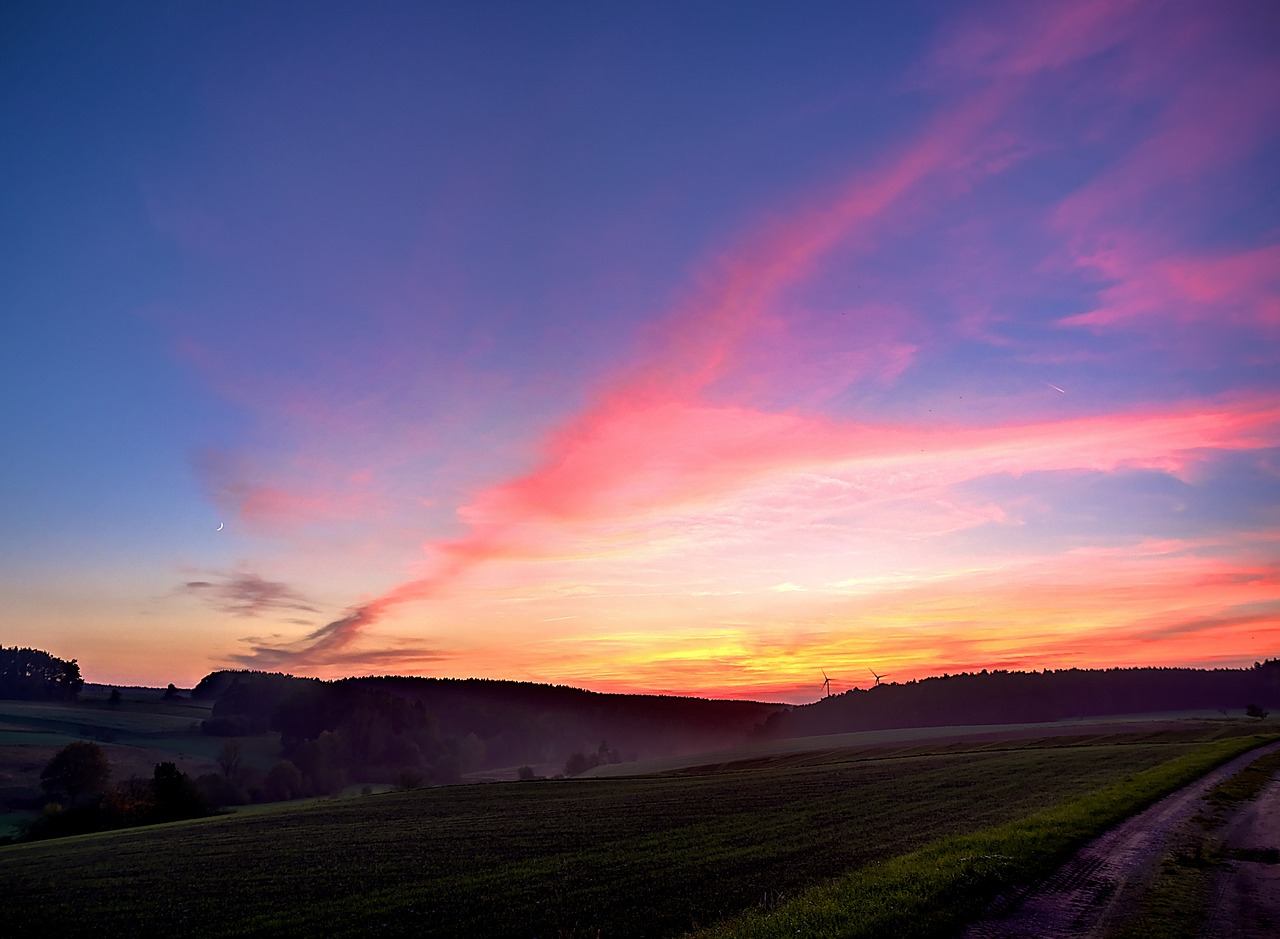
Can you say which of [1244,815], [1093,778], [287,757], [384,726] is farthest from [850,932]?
[384,726]

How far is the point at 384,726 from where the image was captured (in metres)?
171

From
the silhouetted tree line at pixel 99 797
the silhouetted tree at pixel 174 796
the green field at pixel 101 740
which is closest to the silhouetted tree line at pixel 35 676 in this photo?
the green field at pixel 101 740

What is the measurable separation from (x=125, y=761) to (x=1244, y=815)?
154 m

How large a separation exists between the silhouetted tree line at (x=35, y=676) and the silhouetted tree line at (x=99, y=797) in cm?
10149

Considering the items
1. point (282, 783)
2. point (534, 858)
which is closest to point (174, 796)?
point (282, 783)

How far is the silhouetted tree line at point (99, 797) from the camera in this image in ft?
288

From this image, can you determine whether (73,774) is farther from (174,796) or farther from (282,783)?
(282,783)

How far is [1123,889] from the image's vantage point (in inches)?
677

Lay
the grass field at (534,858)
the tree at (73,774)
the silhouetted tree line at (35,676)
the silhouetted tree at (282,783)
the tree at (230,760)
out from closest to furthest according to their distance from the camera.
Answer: the grass field at (534,858), the tree at (73,774), the silhouetted tree at (282,783), the tree at (230,760), the silhouetted tree line at (35,676)

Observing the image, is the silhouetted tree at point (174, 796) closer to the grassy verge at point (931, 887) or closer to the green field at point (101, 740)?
the green field at point (101, 740)

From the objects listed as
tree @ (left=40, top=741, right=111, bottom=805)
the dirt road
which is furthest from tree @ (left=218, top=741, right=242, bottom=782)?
the dirt road

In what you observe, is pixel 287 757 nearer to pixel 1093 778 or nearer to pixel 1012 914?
pixel 1093 778

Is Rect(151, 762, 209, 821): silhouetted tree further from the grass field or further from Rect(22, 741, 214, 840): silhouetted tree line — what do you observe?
the grass field

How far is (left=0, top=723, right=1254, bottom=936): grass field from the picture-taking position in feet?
79.5
